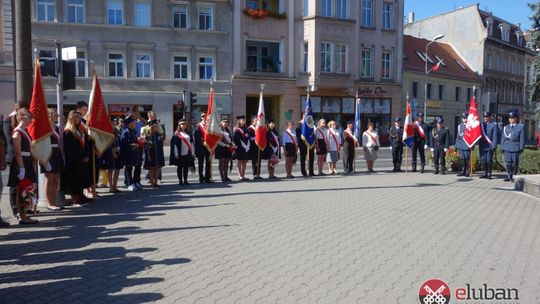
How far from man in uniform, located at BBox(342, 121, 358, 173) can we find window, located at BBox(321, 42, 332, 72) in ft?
60.1

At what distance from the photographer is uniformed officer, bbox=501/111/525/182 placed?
14277 mm

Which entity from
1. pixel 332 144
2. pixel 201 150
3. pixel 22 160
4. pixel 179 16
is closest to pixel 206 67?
pixel 179 16

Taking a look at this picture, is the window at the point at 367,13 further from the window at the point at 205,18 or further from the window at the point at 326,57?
the window at the point at 205,18

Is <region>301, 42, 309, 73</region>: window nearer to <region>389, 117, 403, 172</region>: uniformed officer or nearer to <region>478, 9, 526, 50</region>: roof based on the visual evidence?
<region>389, 117, 403, 172</region>: uniformed officer

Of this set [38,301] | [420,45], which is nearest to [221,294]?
[38,301]

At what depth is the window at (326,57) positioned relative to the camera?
3509 cm

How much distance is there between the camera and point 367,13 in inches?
1506

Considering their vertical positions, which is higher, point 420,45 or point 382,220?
point 420,45

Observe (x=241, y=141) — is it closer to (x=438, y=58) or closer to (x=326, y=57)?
(x=326, y=57)

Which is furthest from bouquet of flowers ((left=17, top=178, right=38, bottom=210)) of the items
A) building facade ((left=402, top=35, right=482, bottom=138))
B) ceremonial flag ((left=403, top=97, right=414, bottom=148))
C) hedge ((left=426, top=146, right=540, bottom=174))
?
building facade ((left=402, top=35, right=482, bottom=138))

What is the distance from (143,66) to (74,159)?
22242 mm

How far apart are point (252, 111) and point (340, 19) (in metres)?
9.18

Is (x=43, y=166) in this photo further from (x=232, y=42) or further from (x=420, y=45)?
(x=420, y=45)

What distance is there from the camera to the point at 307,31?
114 feet
